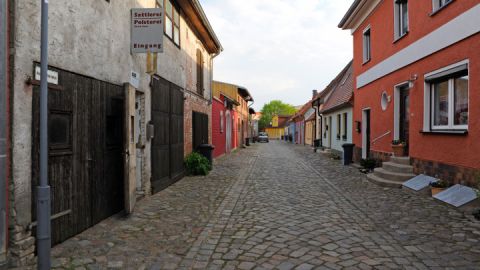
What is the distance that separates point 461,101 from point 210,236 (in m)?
5.88

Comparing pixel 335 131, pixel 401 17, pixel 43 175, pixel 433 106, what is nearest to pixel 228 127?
pixel 335 131

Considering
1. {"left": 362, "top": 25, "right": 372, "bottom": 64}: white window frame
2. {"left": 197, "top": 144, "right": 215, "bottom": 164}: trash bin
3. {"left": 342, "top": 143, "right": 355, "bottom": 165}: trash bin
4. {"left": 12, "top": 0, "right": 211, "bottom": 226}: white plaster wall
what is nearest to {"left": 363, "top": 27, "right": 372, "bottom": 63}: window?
{"left": 362, "top": 25, "right": 372, "bottom": 64}: white window frame

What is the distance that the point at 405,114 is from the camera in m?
10.4

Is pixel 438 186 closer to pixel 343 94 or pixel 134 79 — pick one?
pixel 134 79

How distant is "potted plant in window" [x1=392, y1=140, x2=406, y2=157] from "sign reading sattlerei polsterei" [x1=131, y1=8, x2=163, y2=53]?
6.89 m

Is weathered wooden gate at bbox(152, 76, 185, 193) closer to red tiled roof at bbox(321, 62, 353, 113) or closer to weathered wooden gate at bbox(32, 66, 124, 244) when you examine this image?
weathered wooden gate at bbox(32, 66, 124, 244)

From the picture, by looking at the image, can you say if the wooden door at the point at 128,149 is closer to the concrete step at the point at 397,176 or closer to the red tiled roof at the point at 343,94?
the concrete step at the point at 397,176

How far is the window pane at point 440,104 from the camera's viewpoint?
811cm

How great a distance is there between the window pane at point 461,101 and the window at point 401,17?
3262 millimetres

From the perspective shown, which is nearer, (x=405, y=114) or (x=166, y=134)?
(x=166, y=134)

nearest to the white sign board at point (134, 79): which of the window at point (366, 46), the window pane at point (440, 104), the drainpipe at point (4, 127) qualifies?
the drainpipe at point (4, 127)

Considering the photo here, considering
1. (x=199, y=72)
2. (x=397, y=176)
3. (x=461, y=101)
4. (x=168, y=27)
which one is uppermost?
(x=168, y=27)

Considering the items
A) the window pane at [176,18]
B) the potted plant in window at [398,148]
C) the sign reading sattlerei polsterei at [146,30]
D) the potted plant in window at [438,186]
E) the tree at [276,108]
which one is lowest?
the potted plant in window at [438,186]

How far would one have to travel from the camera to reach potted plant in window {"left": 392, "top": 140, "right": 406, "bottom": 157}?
9930mm
